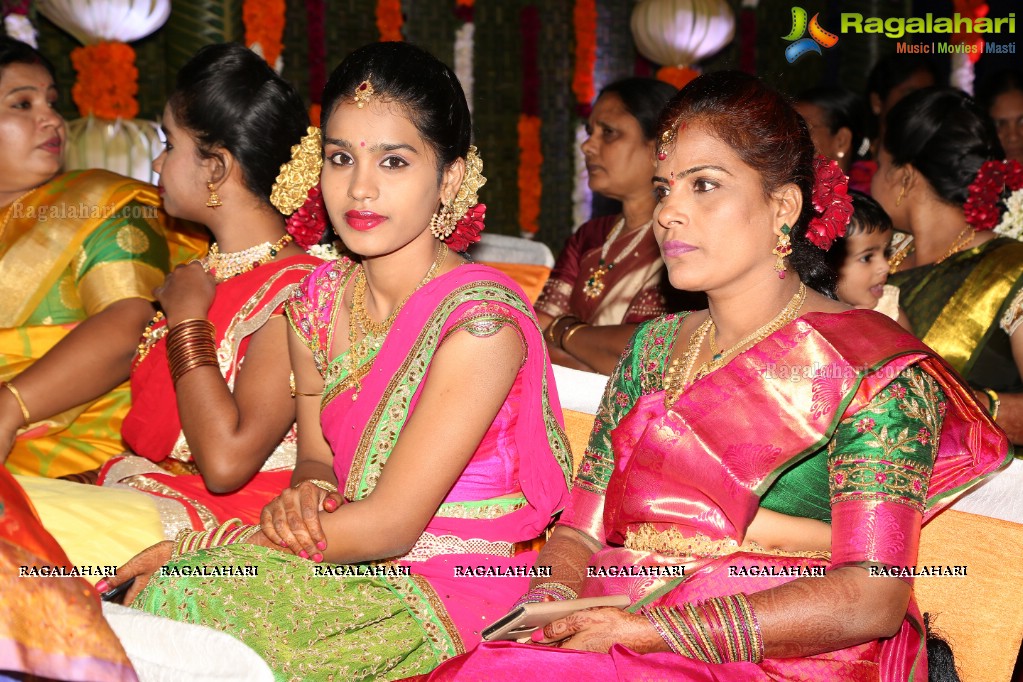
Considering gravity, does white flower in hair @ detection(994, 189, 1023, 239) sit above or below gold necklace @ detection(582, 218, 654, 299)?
above

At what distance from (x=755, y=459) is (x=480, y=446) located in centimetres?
59

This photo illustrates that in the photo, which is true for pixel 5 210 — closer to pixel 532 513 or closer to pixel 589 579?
pixel 532 513

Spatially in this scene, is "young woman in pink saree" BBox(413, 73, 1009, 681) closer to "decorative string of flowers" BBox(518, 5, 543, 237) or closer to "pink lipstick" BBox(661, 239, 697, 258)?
"pink lipstick" BBox(661, 239, 697, 258)

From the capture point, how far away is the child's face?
3.19 m

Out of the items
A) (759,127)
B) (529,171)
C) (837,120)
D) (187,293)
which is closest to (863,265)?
(759,127)

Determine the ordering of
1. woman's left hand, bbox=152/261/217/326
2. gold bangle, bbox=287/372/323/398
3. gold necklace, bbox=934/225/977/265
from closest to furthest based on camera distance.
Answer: gold bangle, bbox=287/372/323/398 → woman's left hand, bbox=152/261/217/326 → gold necklace, bbox=934/225/977/265

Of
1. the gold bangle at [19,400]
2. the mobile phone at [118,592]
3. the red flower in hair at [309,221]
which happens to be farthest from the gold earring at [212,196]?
the mobile phone at [118,592]

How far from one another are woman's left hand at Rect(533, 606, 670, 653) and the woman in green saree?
2.13 metres

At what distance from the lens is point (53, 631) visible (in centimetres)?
136

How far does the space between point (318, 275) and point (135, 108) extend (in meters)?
4.19

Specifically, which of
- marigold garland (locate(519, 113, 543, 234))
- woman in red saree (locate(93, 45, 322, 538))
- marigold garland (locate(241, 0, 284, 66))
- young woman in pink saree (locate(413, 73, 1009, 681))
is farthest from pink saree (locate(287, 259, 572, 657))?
marigold garland (locate(519, 113, 543, 234))

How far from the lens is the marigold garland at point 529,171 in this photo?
322 inches

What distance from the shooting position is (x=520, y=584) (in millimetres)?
2189

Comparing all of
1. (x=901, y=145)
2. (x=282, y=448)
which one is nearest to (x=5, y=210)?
(x=282, y=448)
